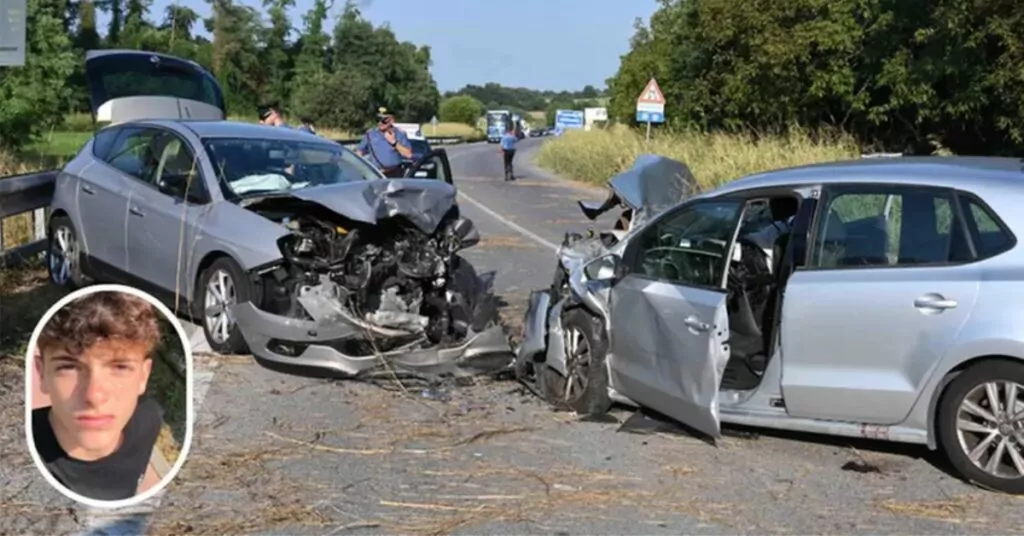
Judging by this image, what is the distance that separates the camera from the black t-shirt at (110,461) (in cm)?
227

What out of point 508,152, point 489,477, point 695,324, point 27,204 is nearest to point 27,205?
point 27,204

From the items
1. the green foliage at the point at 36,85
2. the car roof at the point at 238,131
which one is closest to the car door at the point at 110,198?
the car roof at the point at 238,131

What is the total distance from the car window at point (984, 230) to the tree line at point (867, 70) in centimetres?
1460

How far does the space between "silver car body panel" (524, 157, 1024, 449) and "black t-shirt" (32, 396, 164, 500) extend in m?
4.08

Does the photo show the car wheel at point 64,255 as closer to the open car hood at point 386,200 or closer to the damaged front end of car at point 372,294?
the damaged front end of car at point 372,294

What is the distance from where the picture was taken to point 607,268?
273 inches

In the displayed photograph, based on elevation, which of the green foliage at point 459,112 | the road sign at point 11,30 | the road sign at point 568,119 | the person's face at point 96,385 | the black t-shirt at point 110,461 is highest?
the green foliage at point 459,112

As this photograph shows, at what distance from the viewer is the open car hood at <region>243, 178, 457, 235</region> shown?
7750 mm

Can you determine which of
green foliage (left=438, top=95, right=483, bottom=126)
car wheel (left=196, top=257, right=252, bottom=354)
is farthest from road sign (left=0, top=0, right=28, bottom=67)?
green foliage (left=438, top=95, right=483, bottom=126)

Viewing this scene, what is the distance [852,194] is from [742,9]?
20.9m

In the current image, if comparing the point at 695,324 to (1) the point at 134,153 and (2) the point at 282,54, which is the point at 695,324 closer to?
(1) the point at 134,153

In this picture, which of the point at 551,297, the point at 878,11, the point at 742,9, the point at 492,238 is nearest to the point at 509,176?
the point at 742,9

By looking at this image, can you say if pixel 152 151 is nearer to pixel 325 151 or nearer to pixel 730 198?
pixel 325 151

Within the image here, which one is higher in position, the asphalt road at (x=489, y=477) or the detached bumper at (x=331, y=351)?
the detached bumper at (x=331, y=351)
